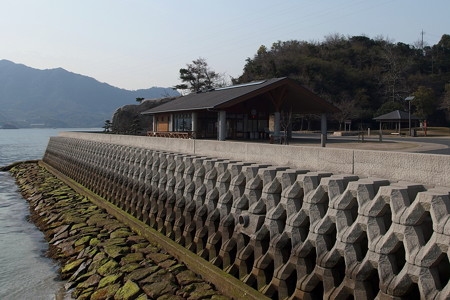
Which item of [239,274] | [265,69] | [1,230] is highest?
[265,69]

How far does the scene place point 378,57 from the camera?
258 ft

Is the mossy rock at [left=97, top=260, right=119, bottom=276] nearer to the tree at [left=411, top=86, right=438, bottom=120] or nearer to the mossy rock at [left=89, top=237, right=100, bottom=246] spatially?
the mossy rock at [left=89, top=237, right=100, bottom=246]

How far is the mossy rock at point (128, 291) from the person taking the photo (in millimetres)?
7922

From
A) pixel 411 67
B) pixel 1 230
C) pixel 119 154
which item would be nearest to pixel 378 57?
pixel 411 67

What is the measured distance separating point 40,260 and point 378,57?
80.8 m

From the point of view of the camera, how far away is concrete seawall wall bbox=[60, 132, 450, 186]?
5.38 metres

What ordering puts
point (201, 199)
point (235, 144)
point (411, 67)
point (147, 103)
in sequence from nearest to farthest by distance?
point (201, 199) < point (235, 144) < point (147, 103) < point (411, 67)

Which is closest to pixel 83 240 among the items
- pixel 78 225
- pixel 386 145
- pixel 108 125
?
pixel 78 225

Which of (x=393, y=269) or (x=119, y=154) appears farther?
(x=119, y=154)

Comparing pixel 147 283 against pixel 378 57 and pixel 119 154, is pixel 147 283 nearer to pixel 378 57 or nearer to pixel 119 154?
pixel 119 154

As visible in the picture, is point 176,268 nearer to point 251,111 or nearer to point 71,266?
point 71,266

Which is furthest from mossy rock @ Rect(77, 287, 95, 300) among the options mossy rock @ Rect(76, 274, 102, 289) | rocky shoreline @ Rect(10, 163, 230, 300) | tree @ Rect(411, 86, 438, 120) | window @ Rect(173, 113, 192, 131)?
tree @ Rect(411, 86, 438, 120)

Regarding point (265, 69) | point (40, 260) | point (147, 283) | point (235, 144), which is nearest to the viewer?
point (147, 283)

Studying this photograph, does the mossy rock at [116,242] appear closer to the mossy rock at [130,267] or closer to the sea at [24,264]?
the sea at [24,264]
